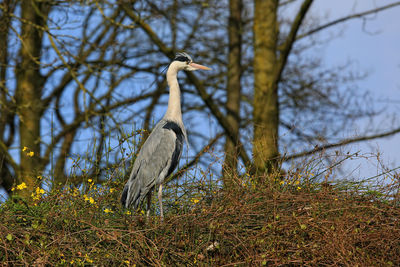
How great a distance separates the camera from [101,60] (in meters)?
11.5

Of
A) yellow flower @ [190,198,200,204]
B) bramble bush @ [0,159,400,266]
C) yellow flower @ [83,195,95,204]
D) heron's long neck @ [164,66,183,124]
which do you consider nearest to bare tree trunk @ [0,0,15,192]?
heron's long neck @ [164,66,183,124]

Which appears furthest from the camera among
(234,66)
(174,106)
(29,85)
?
(234,66)

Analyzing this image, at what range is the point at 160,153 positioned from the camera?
19.9 ft

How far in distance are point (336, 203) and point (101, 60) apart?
816 cm

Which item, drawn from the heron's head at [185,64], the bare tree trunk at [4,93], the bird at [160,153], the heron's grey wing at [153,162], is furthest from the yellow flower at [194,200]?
the bare tree trunk at [4,93]

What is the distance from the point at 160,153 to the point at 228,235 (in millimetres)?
2056

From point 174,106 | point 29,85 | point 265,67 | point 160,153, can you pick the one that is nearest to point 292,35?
point 265,67

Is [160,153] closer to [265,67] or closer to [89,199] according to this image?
[89,199]

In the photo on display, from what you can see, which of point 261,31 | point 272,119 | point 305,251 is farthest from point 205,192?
point 261,31

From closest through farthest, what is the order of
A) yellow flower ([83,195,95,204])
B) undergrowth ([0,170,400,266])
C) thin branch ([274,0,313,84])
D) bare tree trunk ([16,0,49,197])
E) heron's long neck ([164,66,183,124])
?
undergrowth ([0,170,400,266]) < yellow flower ([83,195,95,204]) < heron's long neck ([164,66,183,124]) < thin branch ([274,0,313,84]) < bare tree trunk ([16,0,49,197])

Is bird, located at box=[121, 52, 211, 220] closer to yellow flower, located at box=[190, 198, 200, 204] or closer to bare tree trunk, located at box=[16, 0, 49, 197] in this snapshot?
yellow flower, located at box=[190, 198, 200, 204]

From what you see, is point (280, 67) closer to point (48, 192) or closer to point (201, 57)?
point (201, 57)

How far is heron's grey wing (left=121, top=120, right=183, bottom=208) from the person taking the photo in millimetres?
5526

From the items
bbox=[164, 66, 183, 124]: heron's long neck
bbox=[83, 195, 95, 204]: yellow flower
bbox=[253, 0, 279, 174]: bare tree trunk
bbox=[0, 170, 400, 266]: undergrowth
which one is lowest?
bbox=[0, 170, 400, 266]: undergrowth
